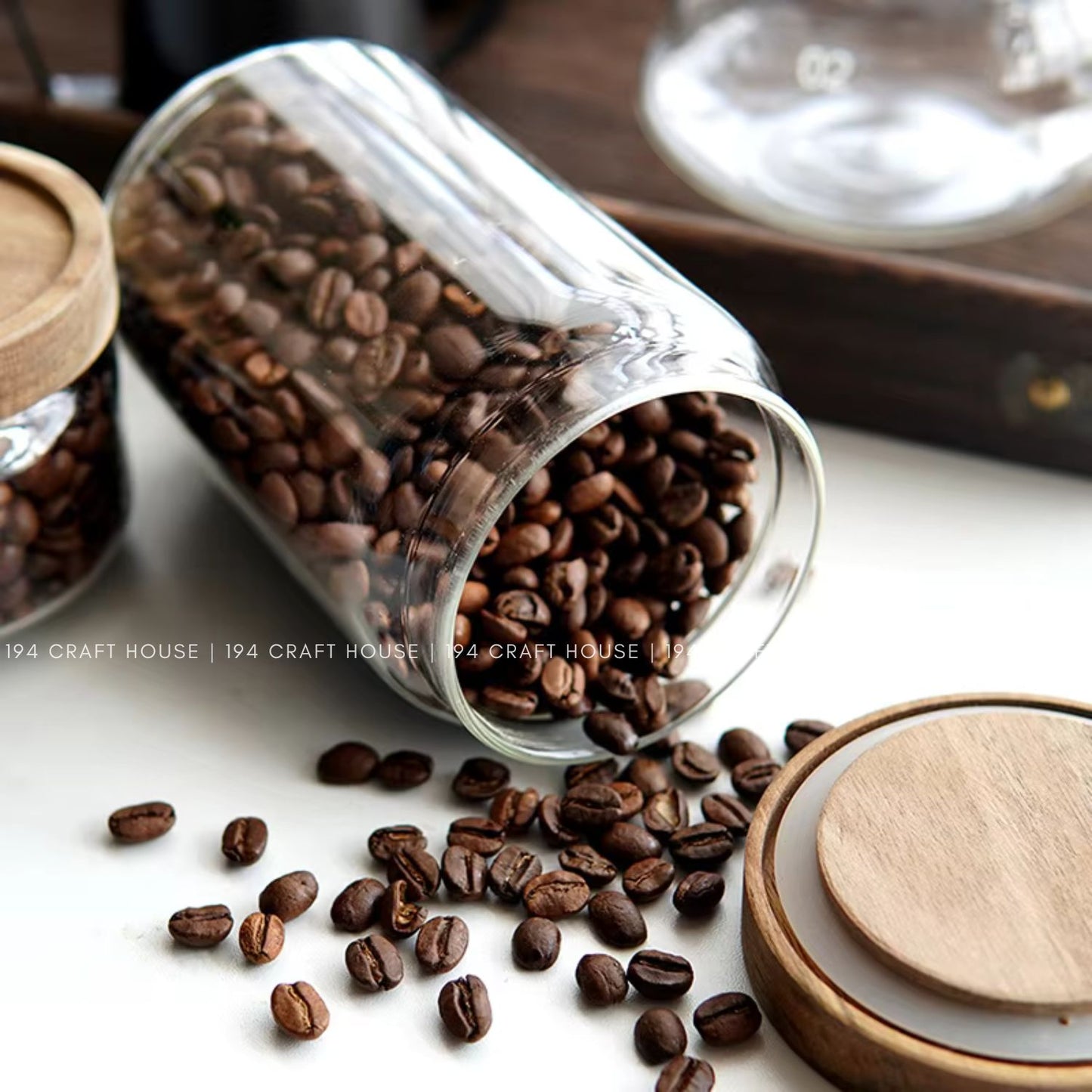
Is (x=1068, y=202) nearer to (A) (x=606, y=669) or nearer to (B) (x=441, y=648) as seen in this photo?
(A) (x=606, y=669)

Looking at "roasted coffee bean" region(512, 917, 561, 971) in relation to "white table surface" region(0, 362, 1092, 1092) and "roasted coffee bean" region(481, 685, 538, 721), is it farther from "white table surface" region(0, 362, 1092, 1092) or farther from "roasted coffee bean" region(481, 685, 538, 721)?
"roasted coffee bean" region(481, 685, 538, 721)

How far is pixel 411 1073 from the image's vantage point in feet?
2.99

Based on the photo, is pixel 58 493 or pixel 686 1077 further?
pixel 58 493

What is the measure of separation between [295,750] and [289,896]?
140mm

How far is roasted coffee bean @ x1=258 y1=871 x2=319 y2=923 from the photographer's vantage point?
3.22 ft

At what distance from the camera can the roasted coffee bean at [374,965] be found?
0.94m

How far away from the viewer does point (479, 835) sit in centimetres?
103

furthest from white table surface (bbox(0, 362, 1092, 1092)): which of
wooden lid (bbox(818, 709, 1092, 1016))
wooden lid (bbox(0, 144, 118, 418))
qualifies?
wooden lid (bbox(0, 144, 118, 418))

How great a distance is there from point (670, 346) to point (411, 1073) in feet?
1.44

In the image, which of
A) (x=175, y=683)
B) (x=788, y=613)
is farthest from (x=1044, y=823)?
(x=175, y=683)

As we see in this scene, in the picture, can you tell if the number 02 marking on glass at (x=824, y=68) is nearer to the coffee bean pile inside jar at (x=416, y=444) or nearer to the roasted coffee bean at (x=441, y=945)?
the coffee bean pile inside jar at (x=416, y=444)

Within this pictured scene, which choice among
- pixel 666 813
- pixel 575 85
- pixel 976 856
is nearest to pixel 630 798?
pixel 666 813

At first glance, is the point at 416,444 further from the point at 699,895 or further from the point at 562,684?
the point at 699,895

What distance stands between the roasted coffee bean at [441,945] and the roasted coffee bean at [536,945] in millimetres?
32
